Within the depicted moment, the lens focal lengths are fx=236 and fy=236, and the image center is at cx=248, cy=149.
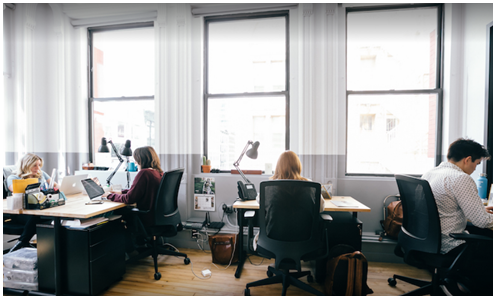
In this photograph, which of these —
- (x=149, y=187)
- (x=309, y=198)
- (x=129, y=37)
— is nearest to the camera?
(x=309, y=198)

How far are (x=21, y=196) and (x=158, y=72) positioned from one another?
2.01 meters

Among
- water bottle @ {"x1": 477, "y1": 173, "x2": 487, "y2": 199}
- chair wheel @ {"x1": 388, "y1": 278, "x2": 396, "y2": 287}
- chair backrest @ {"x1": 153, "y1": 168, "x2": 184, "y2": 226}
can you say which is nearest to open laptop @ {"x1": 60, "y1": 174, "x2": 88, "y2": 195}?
chair backrest @ {"x1": 153, "y1": 168, "x2": 184, "y2": 226}

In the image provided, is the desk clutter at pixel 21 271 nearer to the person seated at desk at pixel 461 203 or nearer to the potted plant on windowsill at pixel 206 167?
the potted plant on windowsill at pixel 206 167

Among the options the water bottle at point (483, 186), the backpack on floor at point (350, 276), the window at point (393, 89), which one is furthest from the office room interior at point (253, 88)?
the backpack on floor at point (350, 276)

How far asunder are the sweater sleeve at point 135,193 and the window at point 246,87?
45.2 inches

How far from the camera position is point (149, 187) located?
2.32 m

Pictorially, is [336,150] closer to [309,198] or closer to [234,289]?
[309,198]

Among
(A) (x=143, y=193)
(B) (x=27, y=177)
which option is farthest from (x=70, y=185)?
(A) (x=143, y=193)

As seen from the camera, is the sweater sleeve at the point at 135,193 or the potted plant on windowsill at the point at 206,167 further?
the potted plant on windowsill at the point at 206,167

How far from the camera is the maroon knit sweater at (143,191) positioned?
228 centimetres

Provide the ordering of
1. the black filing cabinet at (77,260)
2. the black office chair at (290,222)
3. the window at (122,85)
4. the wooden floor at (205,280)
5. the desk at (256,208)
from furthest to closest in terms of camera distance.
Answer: the window at (122,85)
the desk at (256,208)
the wooden floor at (205,280)
the black filing cabinet at (77,260)
the black office chair at (290,222)

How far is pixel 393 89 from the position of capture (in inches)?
116

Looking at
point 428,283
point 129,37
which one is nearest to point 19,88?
point 129,37

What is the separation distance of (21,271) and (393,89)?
4240mm
